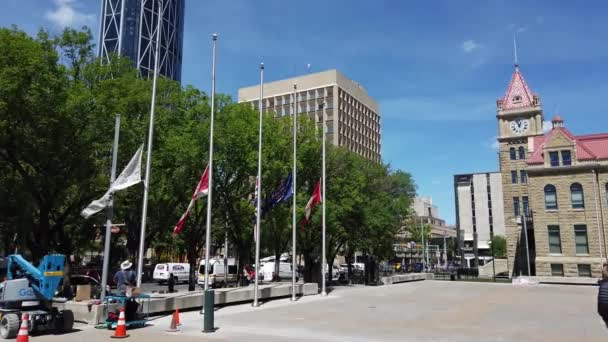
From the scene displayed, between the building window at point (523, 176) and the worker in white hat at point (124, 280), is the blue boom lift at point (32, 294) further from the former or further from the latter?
the building window at point (523, 176)

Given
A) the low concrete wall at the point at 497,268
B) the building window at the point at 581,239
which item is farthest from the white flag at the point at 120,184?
the low concrete wall at the point at 497,268

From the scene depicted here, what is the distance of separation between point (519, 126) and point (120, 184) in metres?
54.2

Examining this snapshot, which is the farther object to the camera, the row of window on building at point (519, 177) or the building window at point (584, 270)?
the row of window on building at point (519, 177)

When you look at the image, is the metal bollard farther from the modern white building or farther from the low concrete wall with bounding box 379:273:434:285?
the modern white building

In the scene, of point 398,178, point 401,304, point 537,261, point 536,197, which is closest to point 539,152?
point 536,197

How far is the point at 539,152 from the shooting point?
51906 millimetres

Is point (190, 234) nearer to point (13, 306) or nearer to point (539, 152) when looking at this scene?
point (13, 306)

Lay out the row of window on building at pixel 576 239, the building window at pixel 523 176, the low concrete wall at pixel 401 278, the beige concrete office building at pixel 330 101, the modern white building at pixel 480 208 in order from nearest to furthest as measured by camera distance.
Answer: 1. the low concrete wall at pixel 401 278
2. the row of window on building at pixel 576 239
3. the building window at pixel 523 176
4. the beige concrete office building at pixel 330 101
5. the modern white building at pixel 480 208

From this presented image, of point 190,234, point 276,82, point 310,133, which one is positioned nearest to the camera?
point 190,234

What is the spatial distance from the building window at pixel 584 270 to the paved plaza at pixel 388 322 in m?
24.8

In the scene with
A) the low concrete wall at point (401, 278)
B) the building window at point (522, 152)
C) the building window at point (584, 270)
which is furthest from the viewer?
the building window at point (522, 152)

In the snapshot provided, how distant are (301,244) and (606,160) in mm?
31996

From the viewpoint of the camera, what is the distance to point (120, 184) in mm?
17000

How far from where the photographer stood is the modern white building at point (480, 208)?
139375 millimetres
